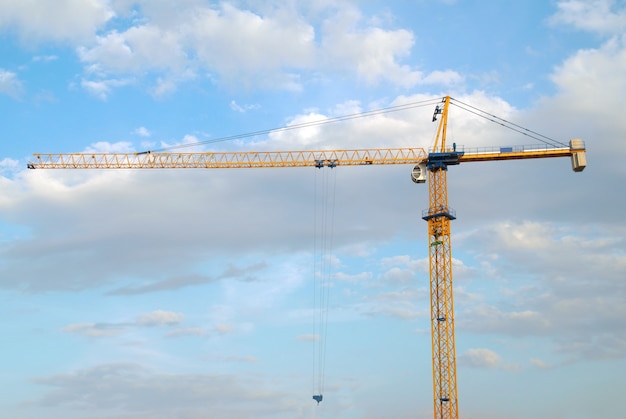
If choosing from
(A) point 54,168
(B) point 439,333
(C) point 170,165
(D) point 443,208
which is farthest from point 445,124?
(A) point 54,168

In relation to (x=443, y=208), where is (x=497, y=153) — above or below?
above

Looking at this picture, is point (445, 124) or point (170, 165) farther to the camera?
point (170, 165)

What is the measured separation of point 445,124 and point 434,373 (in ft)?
163

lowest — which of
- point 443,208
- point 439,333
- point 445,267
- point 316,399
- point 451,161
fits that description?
point 316,399

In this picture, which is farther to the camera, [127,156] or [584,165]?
[127,156]

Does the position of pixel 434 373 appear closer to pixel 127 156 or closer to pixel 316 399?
pixel 316 399

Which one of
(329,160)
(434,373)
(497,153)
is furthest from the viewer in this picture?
(329,160)

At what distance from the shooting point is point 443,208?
149 metres

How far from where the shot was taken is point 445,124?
159 meters

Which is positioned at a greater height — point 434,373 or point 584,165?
point 584,165

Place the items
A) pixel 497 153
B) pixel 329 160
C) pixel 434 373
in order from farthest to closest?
pixel 329 160 → pixel 497 153 → pixel 434 373

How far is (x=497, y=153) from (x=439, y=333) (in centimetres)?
3651

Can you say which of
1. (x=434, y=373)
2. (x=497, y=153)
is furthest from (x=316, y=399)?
(x=497, y=153)

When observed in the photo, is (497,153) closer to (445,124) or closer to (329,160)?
(445,124)
